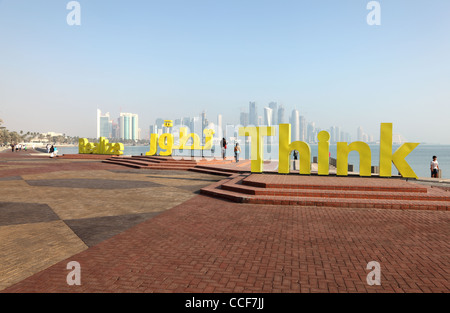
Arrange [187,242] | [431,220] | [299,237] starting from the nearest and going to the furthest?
[187,242], [299,237], [431,220]

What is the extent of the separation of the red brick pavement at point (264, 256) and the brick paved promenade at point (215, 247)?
0.02 m

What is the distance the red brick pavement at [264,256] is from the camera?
15.2 feet

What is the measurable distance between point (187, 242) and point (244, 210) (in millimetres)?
3911

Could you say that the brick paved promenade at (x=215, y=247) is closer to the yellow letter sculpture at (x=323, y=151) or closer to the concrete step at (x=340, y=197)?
the concrete step at (x=340, y=197)

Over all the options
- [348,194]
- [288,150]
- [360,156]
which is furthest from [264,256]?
[360,156]

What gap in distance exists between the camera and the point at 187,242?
6.70m

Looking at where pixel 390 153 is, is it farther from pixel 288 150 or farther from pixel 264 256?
pixel 264 256

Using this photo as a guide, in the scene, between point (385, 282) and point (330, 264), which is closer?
point (385, 282)

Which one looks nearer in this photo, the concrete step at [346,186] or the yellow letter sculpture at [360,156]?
the concrete step at [346,186]

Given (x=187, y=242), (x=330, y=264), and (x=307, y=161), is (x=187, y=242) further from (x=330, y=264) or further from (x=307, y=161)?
(x=307, y=161)

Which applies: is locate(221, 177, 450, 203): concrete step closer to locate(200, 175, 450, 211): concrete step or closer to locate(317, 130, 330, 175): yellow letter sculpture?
locate(200, 175, 450, 211): concrete step

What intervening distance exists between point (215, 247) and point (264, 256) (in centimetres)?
115

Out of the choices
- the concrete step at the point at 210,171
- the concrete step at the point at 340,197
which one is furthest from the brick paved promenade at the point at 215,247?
the concrete step at the point at 210,171

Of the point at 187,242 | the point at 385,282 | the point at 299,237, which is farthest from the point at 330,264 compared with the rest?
the point at 187,242
